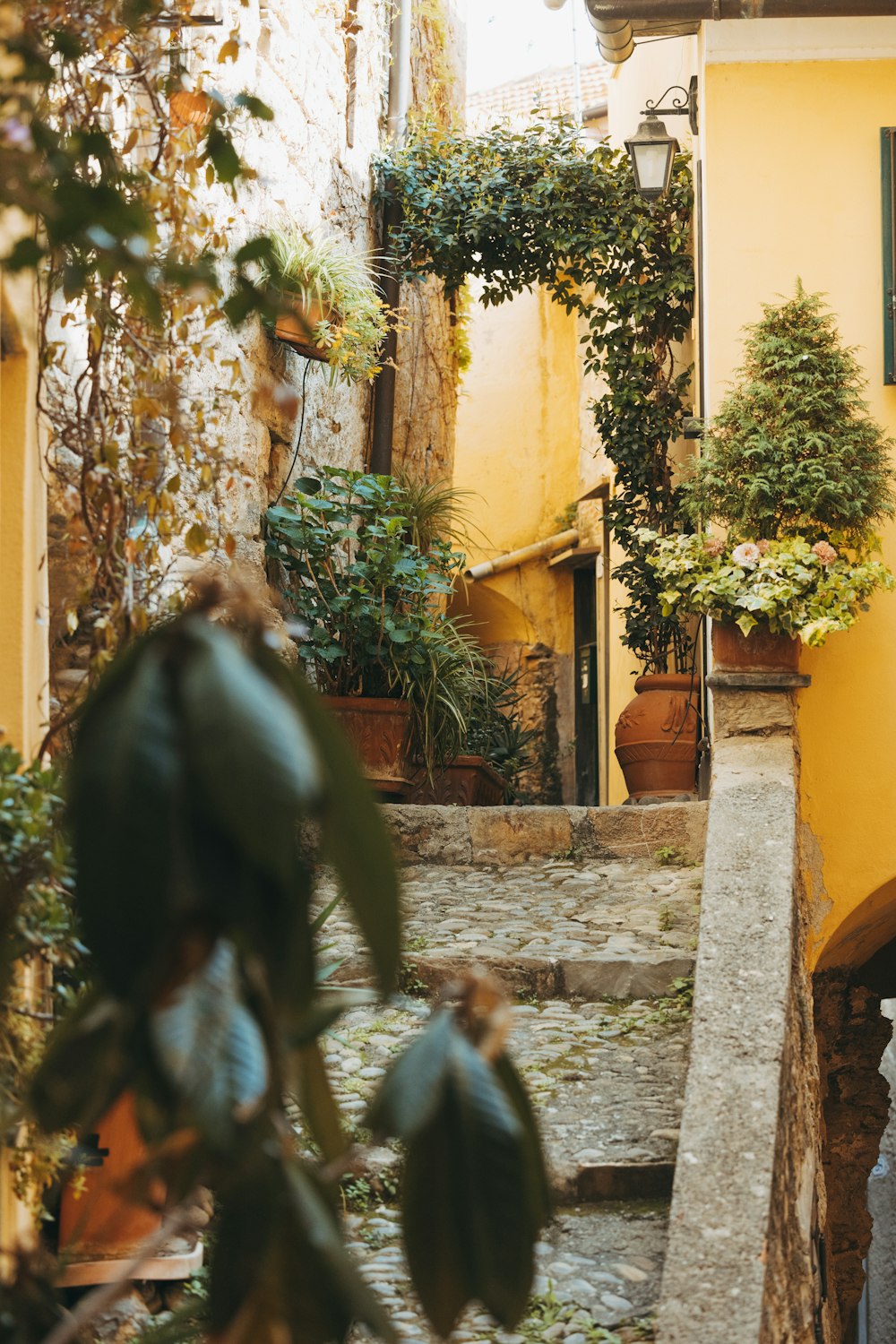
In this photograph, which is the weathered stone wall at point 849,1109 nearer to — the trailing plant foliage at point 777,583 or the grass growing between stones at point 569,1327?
the trailing plant foliage at point 777,583

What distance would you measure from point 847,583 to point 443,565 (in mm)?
2502

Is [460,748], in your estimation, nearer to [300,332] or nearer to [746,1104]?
[300,332]

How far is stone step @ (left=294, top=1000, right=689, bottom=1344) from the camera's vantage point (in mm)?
3006

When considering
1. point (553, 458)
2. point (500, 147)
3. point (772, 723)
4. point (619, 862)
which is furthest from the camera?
point (553, 458)

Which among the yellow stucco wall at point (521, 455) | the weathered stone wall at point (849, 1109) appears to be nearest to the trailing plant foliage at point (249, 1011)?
the weathered stone wall at point (849, 1109)

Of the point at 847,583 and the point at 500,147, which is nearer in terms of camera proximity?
the point at 847,583

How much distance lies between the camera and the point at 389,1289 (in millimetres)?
3068

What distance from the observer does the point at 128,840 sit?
1.01 metres

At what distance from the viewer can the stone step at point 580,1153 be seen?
9.86ft

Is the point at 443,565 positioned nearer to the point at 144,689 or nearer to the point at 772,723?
the point at 772,723

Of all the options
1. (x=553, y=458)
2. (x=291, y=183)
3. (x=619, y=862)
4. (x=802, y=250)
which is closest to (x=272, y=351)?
(x=291, y=183)

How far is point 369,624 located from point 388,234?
9.58ft

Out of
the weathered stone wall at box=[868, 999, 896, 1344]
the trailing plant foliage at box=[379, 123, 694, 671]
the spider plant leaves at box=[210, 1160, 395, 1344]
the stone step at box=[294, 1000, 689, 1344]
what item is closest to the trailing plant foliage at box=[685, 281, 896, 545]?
the trailing plant foliage at box=[379, 123, 694, 671]

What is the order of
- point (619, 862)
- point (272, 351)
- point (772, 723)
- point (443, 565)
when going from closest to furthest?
point (772, 723) < point (619, 862) < point (272, 351) < point (443, 565)
